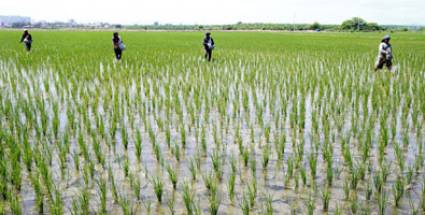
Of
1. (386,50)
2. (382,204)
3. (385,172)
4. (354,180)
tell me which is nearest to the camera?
(382,204)

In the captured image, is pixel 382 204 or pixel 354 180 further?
pixel 354 180

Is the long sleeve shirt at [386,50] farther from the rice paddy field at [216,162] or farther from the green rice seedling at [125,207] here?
the green rice seedling at [125,207]

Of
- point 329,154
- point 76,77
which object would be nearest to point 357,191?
point 329,154

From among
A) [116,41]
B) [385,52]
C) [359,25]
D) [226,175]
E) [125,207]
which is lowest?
[226,175]

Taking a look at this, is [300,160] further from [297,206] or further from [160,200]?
[160,200]

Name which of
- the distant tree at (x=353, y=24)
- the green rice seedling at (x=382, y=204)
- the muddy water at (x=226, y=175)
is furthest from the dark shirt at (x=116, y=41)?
the distant tree at (x=353, y=24)

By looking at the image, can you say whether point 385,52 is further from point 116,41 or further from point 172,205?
point 172,205

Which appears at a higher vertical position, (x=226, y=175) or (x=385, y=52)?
(x=385, y=52)

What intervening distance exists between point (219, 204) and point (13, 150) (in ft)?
6.62

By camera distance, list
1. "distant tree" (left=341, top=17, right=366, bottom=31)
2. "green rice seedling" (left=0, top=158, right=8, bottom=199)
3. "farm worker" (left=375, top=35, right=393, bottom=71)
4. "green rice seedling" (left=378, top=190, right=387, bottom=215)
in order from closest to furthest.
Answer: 1. "green rice seedling" (left=378, top=190, right=387, bottom=215)
2. "green rice seedling" (left=0, top=158, right=8, bottom=199)
3. "farm worker" (left=375, top=35, right=393, bottom=71)
4. "distant tree" (left=341, top=17, right=366, bottom=31)

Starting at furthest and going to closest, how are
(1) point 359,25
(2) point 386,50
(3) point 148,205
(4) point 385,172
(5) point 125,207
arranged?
(1) point 359,25, (2) point 386,50, (4) point 385,172, (3) point 148,205, (5) point 125,207

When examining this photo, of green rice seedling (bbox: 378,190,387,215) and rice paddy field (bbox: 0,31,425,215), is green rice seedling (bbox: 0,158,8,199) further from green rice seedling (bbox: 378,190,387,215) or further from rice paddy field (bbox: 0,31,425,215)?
green rice seedling (bbox: 378,190,387,215)

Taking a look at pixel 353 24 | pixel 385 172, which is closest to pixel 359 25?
pixel 353 24

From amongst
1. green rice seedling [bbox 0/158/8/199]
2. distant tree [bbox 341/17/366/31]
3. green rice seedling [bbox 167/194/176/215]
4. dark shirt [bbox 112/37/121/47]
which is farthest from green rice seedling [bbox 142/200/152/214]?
distant tree [bbox 341/17/366/31]
